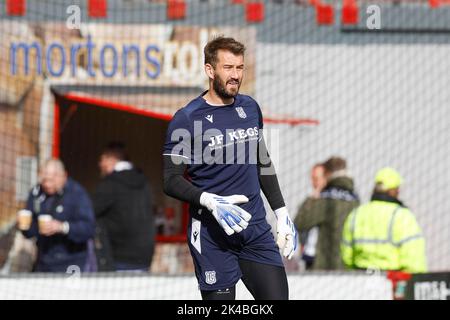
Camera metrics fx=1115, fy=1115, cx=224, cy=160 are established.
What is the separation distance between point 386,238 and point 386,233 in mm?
41

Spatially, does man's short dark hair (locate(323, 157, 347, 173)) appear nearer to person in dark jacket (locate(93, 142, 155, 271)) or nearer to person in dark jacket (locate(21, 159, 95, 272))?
person in dark jacket (locate(93, 142, 155, 271))

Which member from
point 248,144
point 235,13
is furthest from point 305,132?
point 248,144

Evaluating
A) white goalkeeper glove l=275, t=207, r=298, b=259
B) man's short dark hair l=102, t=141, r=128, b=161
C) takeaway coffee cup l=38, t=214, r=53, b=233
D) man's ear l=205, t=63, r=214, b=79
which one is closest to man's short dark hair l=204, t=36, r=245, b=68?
man's ear l=205, t=63, r=214, b=79

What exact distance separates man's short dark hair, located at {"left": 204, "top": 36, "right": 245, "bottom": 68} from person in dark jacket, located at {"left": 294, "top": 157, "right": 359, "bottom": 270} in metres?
3.59

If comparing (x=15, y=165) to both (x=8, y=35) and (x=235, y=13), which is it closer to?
(x=8, y=35)

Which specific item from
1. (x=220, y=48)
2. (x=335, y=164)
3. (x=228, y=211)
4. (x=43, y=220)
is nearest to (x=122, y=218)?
(x=43, y=220)

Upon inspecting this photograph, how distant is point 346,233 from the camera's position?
27.5ft

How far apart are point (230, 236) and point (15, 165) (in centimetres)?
559

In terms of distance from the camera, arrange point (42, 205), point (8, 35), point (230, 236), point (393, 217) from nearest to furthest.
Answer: point (230, 236) → point (393, 217) → point (42, 205) → point (8, 35)

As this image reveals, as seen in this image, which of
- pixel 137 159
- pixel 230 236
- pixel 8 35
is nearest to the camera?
pixel 230 236

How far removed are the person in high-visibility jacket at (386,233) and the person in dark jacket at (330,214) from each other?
36.0 inches

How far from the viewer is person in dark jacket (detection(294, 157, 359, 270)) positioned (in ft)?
30.5

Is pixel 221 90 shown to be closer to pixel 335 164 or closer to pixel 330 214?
pixel 330 214

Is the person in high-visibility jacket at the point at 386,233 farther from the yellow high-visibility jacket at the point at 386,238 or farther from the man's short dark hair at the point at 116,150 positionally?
the man's short dark hair at the point at 116,150
